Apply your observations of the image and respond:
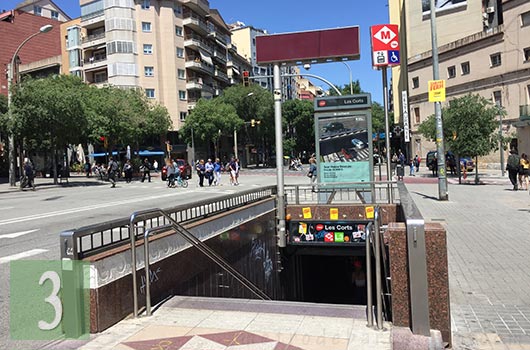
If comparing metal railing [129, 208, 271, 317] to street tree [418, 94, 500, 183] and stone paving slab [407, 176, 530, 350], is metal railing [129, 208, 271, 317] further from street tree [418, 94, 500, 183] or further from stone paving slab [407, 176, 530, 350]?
street tree [418, 94, 500, 183]

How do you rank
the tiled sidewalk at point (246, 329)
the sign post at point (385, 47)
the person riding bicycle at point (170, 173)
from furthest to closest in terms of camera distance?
the person riding bicycle at point (170, 173), the sign post at point (385, 47), the tiled sidewalk at point (246, 329)

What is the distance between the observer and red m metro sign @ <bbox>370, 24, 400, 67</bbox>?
1407 cm

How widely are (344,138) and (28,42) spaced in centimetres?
6735

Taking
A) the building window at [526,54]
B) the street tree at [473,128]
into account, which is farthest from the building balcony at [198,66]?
the street tree at [473,128]

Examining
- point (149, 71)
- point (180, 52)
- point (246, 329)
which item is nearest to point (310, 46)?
point (246, 329)

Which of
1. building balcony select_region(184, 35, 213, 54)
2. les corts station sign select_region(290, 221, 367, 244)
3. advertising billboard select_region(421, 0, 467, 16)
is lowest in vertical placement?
les corts station sign select_region(290, 221, 367, 244)

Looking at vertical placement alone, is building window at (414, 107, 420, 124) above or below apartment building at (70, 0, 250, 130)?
below

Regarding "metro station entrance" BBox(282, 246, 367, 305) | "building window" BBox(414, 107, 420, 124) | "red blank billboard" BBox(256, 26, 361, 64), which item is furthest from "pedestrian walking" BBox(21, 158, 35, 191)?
"building window" BBox(414, 107, 420, 124)

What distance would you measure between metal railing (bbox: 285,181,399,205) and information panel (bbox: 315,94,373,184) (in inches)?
16.9

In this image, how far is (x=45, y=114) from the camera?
89.9ft

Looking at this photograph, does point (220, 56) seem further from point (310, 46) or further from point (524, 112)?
point (310, 46)

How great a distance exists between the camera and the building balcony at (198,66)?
63.1m

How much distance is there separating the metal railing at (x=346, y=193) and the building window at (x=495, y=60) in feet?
109

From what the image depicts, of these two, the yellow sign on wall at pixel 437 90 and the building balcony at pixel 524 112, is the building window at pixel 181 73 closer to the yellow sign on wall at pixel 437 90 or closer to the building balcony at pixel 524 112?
the building balcony at pixel 524 112
